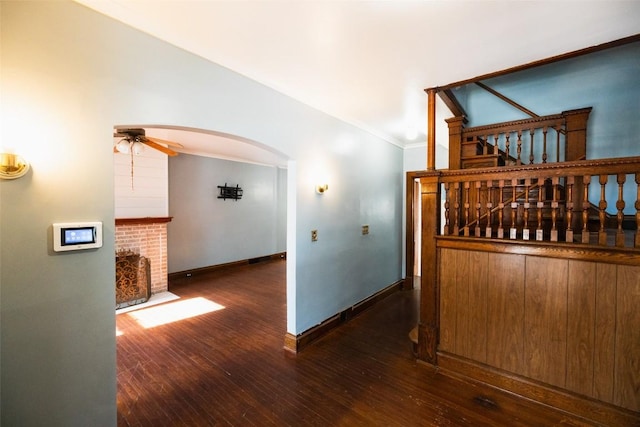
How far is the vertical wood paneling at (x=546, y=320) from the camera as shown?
2.05 m

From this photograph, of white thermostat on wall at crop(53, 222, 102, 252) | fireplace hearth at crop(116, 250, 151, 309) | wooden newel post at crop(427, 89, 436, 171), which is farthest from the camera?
fireplace hearth at crop(116, 250, 151, 309)

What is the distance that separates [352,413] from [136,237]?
4263 mm

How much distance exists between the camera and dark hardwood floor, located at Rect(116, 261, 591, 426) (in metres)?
1.98

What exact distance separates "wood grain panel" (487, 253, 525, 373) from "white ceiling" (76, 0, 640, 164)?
1658 millimetres

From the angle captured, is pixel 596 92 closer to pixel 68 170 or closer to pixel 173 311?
pixel 68 170

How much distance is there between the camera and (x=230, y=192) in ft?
21.0

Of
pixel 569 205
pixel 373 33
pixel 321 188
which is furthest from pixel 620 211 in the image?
pixel 321 188

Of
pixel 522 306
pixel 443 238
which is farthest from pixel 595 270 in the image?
pixel 443 238

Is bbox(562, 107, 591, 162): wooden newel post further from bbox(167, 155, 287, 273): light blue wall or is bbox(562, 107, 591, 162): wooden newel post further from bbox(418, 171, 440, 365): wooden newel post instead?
bbox(167, 155, 287, 273): light blue wall

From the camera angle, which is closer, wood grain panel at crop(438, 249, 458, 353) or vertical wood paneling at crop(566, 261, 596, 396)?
vertical wood paneling at crop(566, 261, 596, 396)

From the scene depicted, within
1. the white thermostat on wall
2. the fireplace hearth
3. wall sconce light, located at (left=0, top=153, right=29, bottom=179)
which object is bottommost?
the fireplace hearth

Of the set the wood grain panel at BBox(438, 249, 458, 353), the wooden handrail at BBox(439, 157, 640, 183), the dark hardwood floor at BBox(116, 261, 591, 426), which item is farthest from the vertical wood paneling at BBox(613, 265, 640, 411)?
the wood grain panel at BBox(438, 249, 458, 353)

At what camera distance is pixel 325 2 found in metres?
1.58

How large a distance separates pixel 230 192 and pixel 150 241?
7.16 ft
